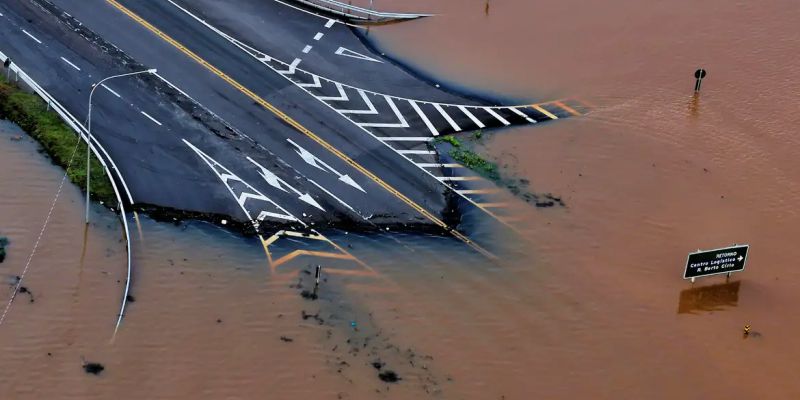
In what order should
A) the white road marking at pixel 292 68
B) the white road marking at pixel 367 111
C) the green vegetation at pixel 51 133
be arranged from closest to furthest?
1. the green vegetation at pixel 51 133
2. the white road marking at pixel 367 111
3. the white road marking at pixel 292 68

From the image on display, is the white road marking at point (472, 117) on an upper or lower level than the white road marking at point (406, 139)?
upper

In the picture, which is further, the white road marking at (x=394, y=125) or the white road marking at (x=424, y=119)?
the white road marking at (x=424, y=119)

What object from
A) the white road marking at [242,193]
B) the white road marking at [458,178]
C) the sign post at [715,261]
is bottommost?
the white road marking at [242,193]

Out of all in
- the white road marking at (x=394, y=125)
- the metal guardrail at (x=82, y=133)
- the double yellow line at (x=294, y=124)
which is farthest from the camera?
the white road marking at (x=394, y=125)

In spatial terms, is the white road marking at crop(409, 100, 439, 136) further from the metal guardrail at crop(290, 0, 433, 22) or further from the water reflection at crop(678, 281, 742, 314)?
the water reflection at crop(678, 281, 742, 314)

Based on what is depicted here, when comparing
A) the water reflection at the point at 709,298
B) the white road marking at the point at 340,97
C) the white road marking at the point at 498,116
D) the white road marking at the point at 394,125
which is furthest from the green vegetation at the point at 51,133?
the water reflection at the point at 709,298

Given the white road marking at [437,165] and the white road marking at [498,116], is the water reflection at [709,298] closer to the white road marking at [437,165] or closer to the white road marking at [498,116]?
the white road marking at [437,165]

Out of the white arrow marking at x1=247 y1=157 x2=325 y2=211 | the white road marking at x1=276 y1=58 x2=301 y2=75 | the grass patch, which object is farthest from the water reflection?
the white road marking at x1=276 y1=58 x2=301 y2=75
